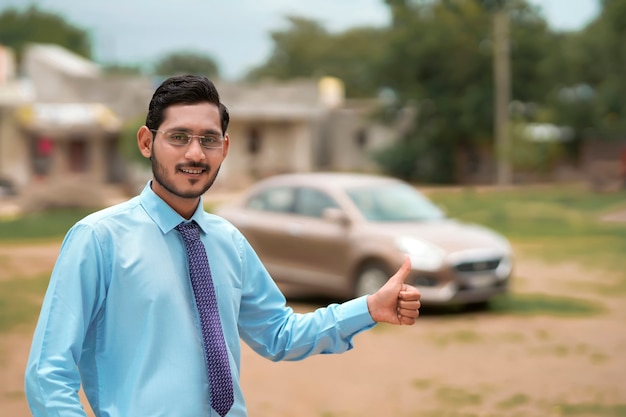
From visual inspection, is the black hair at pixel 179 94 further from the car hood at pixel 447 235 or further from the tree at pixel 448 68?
the tree at pixel 448 68

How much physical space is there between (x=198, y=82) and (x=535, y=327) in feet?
30.2

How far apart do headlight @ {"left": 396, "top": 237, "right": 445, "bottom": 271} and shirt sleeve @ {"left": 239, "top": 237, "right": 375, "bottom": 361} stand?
8.30 meters

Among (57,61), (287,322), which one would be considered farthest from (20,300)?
(57,61)

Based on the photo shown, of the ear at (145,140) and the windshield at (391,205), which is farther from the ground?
the ear at (145,140)

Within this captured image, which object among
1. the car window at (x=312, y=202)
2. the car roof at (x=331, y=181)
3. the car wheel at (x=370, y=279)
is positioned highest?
the car roof at (x=331, y=181)

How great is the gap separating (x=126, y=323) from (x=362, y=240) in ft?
30.9

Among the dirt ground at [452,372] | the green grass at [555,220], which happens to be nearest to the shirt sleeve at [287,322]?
the dirt ground at [452,372]

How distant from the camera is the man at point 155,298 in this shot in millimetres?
2609

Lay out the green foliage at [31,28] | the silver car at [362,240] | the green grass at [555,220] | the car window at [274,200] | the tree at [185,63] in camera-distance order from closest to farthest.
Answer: the silver car at [362,240], the car window at [274,200], the green grass at [555,220], the green foliage at [31,28], the tree at [185,63]

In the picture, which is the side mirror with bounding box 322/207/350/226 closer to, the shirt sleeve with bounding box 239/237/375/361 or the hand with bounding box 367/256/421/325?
the shirt sleeve with bounding box 239/237/375/361

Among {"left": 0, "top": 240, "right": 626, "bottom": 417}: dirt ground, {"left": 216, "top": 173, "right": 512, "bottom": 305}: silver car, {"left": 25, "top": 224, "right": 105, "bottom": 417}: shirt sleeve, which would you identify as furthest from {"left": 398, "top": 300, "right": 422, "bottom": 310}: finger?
{"left": 216, "top": 173, "right": 512, "bottom": 305}: silver car

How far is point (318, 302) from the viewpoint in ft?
43.7

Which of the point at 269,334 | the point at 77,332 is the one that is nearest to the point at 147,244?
the point at 77,332

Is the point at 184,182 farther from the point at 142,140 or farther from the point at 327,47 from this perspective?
the point at 327,47
